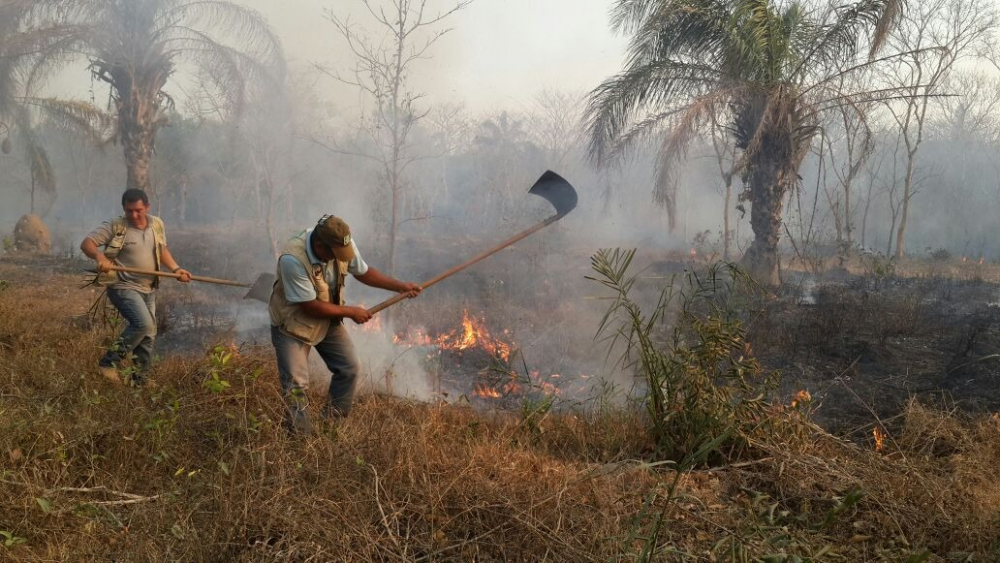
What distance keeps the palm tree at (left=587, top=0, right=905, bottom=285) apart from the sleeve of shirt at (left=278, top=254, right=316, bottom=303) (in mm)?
7165

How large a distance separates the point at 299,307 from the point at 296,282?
19cm

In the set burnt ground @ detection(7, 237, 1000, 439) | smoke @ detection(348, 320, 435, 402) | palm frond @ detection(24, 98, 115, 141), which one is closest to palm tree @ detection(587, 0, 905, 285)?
burnt ground @ detection(7, 237, 1000, 439)

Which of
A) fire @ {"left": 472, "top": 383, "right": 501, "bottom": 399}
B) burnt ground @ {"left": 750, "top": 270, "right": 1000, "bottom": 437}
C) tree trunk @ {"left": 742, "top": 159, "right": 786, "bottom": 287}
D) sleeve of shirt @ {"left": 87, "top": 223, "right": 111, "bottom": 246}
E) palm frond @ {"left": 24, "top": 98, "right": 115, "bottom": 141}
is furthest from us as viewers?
palm frond @ {"left": 24, "top": 98, "right": 115, "bottom": 141}

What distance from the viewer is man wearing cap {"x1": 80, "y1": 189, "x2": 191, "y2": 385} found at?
15.1ft

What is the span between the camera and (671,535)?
104 inches

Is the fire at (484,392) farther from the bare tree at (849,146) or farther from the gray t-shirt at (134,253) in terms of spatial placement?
the bare tree at (849,146)

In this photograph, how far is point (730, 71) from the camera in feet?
32.1

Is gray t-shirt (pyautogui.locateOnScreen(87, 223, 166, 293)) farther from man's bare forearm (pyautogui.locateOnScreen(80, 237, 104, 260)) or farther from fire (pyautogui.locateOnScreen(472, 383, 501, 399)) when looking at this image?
fire (pyautogui.locateOnScreen(472, 383, 501, 399))

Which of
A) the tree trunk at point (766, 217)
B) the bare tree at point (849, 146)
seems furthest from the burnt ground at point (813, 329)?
the bare tree at point (849, 146)

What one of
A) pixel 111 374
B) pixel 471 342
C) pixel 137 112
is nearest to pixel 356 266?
pixel 111 374

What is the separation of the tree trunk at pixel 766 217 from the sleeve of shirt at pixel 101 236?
9667mm

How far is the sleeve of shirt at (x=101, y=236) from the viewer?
466 centimetres

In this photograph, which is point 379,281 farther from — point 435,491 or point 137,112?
point 137,112

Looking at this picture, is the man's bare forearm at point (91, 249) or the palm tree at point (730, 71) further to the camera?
the palm tree at point (730, 71)
